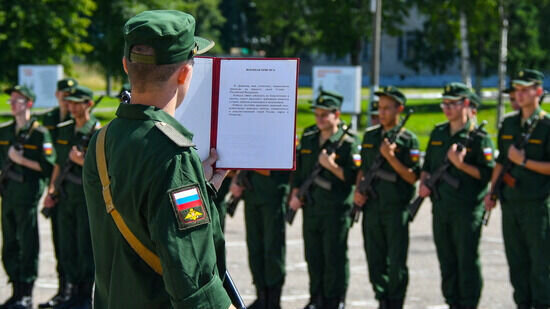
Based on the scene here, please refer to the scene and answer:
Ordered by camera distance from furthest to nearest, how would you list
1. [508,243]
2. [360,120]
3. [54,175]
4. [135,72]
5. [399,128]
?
1. [360,120]
2. [54,175]
3. [399,128]
4. [508,243]
5. [135,72]

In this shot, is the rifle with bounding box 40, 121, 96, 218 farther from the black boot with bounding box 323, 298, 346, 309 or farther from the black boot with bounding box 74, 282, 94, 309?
the black boot with bounding box 323, 298, 346, 309

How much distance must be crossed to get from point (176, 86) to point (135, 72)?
5.8 inches

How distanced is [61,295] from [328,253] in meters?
2.66

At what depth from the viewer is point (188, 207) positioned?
8.79 ft

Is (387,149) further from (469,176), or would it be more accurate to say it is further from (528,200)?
(528,200)

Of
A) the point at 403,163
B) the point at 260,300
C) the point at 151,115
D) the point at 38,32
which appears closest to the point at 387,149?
the point at 403,163

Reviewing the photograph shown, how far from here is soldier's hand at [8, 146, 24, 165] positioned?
327 inches

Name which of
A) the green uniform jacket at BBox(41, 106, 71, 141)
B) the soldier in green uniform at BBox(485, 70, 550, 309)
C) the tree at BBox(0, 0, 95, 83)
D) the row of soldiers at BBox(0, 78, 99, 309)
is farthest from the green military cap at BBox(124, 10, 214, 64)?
the tree at BBox(0, 0, 95, 83)

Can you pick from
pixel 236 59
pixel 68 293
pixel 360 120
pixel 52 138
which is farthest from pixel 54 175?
pixel 360 120

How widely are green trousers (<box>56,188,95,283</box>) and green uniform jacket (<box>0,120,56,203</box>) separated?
1.06 feet

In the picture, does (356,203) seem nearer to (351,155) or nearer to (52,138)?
(351,155)

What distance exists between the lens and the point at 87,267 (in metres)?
8.23

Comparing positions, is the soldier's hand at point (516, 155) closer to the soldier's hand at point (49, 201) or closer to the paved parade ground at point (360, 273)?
the paved parade ground at point (360, 273)

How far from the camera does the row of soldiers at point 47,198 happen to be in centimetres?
825
